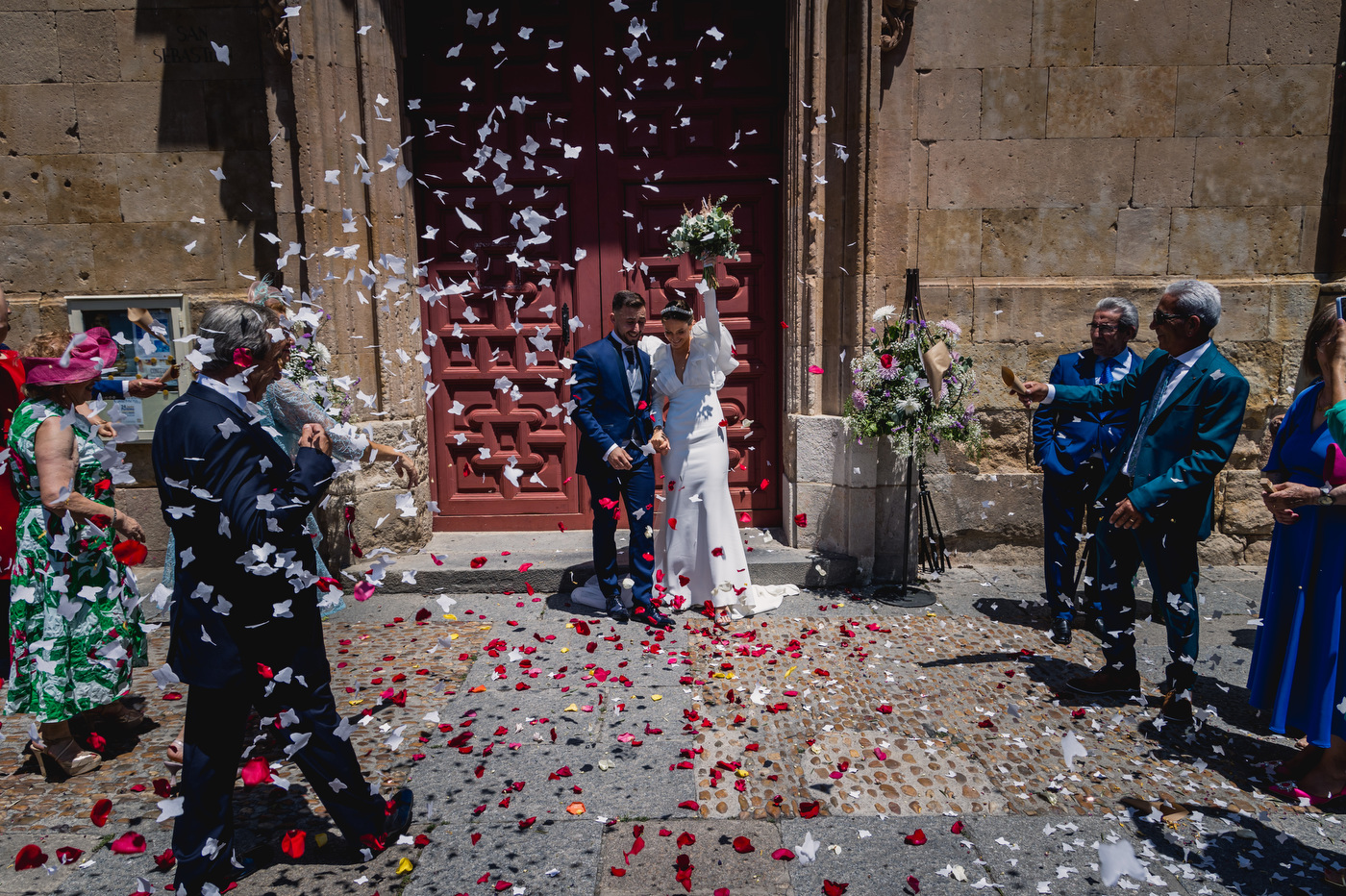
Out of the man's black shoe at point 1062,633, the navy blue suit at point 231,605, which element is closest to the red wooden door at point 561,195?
the man's black shoe at point 1062,633

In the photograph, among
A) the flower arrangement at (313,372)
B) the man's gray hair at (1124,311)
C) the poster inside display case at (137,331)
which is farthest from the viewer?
the poster inside display case at (137,331)

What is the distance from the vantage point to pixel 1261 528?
6387mm

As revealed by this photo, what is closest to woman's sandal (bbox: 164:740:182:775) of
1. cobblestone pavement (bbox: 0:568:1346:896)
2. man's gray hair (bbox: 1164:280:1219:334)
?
cobblestone pavement (bbox: 0:568:1346:896)

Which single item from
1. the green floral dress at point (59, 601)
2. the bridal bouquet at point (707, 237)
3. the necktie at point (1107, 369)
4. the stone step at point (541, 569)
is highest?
the bridal bouquet at point (707, 237)

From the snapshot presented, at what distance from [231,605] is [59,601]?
64.8 inches

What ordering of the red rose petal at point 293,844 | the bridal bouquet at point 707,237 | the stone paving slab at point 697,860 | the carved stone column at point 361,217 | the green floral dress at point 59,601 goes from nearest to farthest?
the stone paving slab at point 697,860 < the red rose petal at point 293,844 < the green floral dress at point 59,601 < the bridal bouquet at point 707,237 < the carved stone column at point 361,217

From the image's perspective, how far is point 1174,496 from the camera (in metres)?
3.80

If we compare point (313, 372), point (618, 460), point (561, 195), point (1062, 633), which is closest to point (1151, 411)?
point (1062, 633)

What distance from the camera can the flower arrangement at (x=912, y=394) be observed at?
Answer: 5.54m

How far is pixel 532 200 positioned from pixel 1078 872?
562cm

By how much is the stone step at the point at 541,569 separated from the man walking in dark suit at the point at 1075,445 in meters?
1.45

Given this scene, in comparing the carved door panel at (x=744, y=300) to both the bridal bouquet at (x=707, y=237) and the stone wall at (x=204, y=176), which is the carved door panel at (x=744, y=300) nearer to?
the bridal bouquet at (x=707, y=237)

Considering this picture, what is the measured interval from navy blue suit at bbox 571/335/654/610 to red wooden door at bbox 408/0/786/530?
3.26 ft

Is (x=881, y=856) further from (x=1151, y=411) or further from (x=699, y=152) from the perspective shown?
(x=699, y=152)
